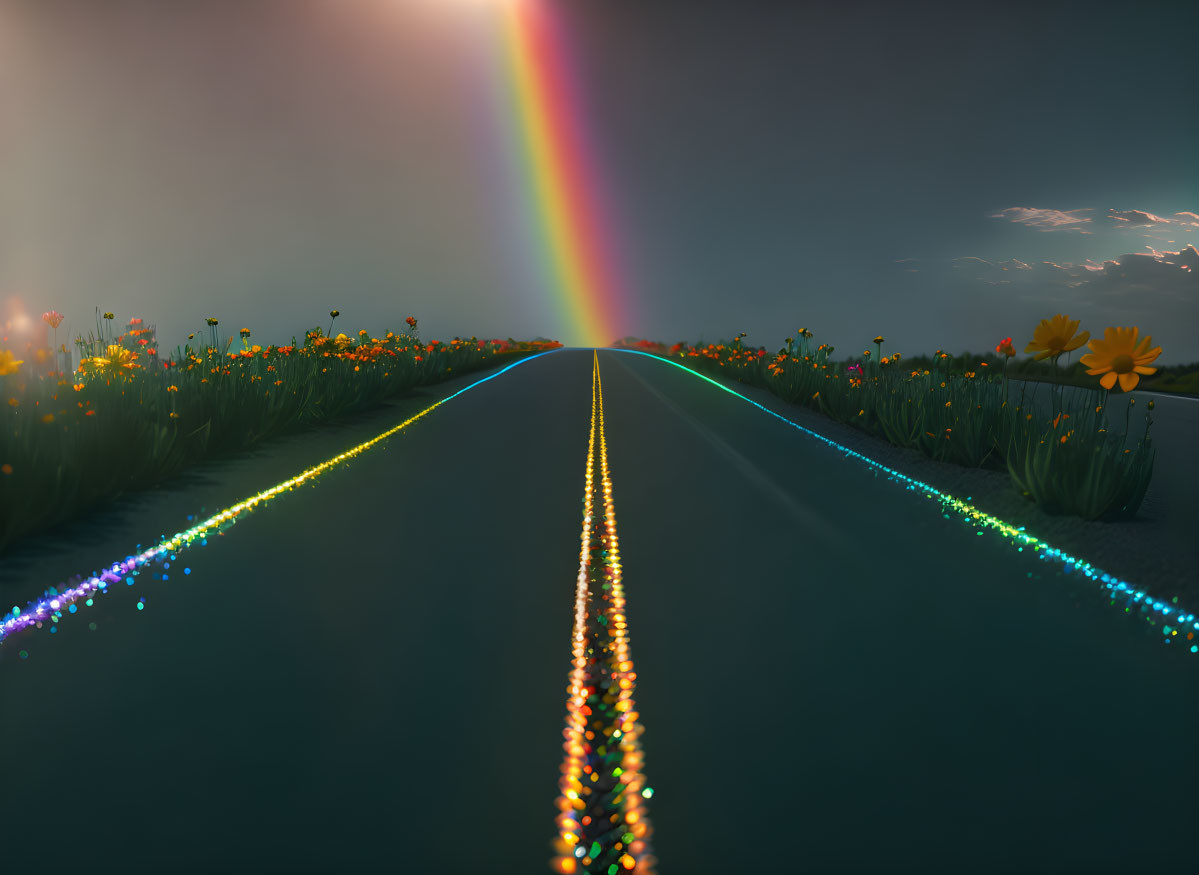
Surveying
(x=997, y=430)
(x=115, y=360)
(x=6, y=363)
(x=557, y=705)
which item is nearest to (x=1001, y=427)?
(x=997, y=430)

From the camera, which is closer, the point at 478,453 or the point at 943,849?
the point at 943,849

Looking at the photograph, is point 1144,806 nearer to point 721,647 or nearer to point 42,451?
point 721,647

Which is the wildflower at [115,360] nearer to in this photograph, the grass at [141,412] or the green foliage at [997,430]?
the grass at [141,412]

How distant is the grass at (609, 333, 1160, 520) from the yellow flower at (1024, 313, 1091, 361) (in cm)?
69

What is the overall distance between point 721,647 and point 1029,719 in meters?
1.26

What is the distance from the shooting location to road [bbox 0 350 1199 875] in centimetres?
230

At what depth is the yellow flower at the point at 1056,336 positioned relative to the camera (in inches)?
291

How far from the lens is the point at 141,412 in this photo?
29.6 ft

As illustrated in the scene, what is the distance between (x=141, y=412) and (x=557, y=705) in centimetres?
787

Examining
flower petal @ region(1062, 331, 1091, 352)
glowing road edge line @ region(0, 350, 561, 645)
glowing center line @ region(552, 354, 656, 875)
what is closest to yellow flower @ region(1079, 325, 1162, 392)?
flower petal @ region(1062, 331, 1091, 352)

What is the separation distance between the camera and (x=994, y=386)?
11.3m

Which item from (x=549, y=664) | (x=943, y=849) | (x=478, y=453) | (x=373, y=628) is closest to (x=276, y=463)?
(x=478, y=453)

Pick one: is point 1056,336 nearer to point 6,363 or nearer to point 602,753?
point 602,753

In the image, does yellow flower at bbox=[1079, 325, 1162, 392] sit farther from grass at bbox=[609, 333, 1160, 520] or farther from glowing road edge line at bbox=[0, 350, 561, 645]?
glowing road edge line at bbox=[0, 350, 561, 645]
